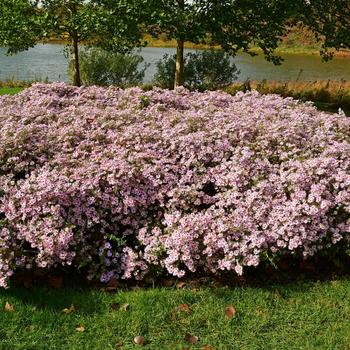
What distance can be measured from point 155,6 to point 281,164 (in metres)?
11.0

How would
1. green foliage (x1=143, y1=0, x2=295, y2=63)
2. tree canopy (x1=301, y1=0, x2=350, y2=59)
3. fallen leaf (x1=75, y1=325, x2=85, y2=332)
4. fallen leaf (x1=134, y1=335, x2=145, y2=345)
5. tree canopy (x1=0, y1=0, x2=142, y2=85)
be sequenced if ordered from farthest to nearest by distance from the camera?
tree canopy (x1=301, y1=0, x2=350, y2=59)
tree canopy (x1=0, y1=0, x2=142, y2=85)
green foliage (x1=143, y1=0, x2=295, y2=63)
fallen leaf (x1=75, y1=325, x2=85, y2=332)
fallen leaf (x1=134, y1=335, x2=145, y2=345)

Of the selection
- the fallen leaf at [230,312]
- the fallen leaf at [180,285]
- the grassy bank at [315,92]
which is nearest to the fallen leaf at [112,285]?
A: the fallen leaf at [180,285]

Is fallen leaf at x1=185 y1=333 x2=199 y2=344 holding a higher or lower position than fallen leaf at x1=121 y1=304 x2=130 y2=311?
lower

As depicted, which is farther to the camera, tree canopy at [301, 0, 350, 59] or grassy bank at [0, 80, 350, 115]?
grassy bank at [0, 80, 350, 115]

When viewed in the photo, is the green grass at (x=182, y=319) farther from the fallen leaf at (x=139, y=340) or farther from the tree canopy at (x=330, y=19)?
the tree canopy at (x=330, y=19)

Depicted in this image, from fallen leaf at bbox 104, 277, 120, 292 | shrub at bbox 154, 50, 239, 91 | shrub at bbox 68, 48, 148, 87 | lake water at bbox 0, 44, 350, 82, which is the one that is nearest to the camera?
fallen leaf at bbox 104, 277, 120, 292

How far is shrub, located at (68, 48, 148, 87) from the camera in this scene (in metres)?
26.1

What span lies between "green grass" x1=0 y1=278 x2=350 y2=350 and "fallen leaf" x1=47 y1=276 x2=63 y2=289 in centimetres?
15

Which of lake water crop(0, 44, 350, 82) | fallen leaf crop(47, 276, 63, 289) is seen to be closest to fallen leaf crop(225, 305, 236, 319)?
fallen leaf crop(47, 276, 63, 289)

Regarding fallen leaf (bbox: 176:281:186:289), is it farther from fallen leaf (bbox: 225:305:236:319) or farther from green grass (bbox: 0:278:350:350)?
fallen leaf (bbox: 225:305:236:319)

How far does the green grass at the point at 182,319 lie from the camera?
4789 millimetres

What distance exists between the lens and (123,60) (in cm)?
2641

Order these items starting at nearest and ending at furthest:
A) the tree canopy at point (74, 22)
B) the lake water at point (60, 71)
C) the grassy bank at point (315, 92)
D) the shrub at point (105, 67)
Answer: the tree canopy at point (74, 22) → the grassy bank at point (315, 92) → the shrub at point (105, 67) → the lake water at point (60, 71)

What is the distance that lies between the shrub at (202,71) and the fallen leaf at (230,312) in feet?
66.2
